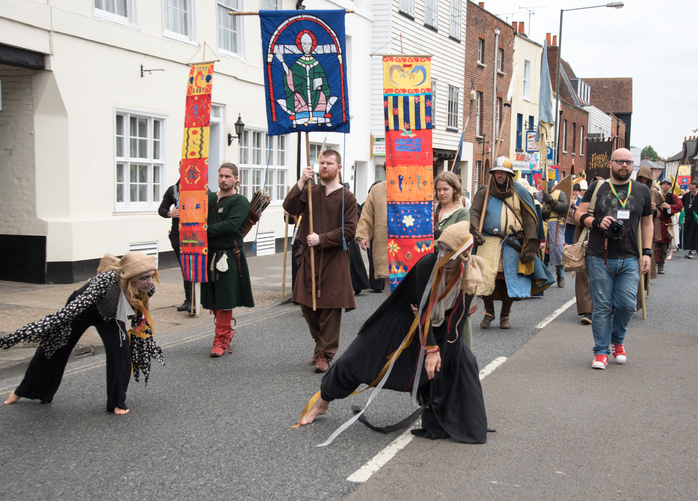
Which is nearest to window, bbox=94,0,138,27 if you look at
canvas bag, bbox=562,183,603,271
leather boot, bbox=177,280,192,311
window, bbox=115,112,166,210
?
window, bbox=115,112,166,210

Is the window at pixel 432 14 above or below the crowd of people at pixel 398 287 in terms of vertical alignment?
above

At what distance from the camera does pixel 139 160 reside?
12633 mm

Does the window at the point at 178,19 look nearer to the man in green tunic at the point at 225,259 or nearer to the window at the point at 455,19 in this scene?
the man in green tunic at the point at 225,259

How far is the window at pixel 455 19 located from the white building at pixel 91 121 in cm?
1393

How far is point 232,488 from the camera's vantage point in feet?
11.8

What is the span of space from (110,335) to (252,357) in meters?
2.12

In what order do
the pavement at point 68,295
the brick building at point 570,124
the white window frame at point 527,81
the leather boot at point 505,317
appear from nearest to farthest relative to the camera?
the pavement at point 68,295 → the leather boot at point 505,317 → the white window frame at point 527,81 → the brick building at point 570,124

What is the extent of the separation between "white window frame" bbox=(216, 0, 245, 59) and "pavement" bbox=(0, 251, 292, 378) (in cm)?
538

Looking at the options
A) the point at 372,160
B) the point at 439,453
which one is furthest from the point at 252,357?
the point at 372,160

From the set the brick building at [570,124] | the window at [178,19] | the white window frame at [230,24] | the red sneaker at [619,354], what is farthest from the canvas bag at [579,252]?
the brick building at [570,124]

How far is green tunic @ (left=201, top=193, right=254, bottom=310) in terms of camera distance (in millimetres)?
6730

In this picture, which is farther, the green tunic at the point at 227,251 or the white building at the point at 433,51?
the white building at the point at 433,51

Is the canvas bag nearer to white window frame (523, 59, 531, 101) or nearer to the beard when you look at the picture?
the beard

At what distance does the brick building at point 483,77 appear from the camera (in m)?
28.6
